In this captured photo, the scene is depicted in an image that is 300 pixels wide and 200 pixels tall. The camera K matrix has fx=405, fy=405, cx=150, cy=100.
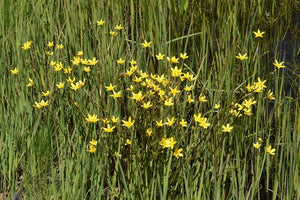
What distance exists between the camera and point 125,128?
1.98 metres

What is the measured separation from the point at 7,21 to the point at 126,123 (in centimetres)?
182

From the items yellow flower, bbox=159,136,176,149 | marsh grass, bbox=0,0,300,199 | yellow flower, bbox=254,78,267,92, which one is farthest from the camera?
marsh grass, bbox=0,0,300,199

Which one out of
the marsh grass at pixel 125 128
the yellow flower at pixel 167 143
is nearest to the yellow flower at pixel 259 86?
the marsh grass at pixel 125 128

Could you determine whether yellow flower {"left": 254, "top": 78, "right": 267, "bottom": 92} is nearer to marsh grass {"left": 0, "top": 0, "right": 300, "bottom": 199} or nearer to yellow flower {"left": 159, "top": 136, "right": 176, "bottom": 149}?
marsh grass {"left": 0, "top": 0, "right": 300, "bottom": 199}

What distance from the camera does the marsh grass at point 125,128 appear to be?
6.31 ft

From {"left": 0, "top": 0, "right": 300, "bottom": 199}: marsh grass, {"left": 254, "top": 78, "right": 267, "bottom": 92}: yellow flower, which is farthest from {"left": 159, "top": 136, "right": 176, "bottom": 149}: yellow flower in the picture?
{"left": 254, "top": 78, "right": 267, "bottom": 92}: yellow flower

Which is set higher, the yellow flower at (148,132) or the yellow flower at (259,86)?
the yellow flower at (259,86)

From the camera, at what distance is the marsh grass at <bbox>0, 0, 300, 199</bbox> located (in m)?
1.92

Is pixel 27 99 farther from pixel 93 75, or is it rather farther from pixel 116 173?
pixel 116 173

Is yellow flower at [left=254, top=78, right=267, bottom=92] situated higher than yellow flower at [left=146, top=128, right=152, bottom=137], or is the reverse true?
yellow flower at [left=254, top=78, right=267, bottom=92]

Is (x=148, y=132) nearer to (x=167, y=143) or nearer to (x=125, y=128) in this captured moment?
(x=167, y=143)

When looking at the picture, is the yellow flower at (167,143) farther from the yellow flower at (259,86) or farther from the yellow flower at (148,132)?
the yellow flower at (259,86)

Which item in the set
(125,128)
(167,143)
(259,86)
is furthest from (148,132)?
(259,86)

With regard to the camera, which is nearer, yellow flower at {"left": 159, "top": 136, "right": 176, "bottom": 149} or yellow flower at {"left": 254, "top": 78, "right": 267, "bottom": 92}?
yellow flower at {"left": 159, "top": 136, "right": 176, "bottom": 149}
